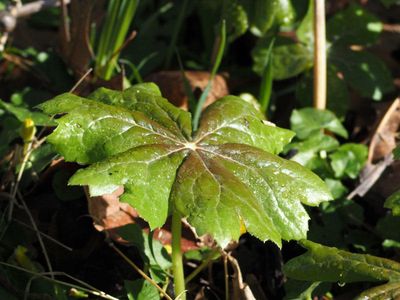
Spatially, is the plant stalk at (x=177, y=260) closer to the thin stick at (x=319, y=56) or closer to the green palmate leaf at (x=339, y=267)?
the green palmate leaf at (x=339, y=267)

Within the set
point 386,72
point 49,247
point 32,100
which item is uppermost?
point 386,72

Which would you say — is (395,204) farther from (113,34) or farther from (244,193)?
(113,34)

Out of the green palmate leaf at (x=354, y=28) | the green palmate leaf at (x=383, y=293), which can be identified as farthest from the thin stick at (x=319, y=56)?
the green palmate leaf at (x=383, y=293)

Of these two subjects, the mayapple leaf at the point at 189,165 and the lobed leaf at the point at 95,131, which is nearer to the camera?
the mayapple leaf at the point at 189,165

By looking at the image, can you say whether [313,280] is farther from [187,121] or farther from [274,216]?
[187,121]

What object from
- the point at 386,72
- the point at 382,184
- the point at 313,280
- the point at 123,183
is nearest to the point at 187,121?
the point at 123,183

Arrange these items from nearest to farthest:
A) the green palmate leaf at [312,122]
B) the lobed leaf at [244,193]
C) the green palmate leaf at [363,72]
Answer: the lobed leaf at [244,193] → the green palmate leaf at [312,122] → the green palmate leaf at [363,72]

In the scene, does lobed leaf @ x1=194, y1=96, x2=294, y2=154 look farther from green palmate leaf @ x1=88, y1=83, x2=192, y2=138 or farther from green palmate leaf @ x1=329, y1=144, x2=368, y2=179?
green palmate leaf @ x1=329, y1=144, x2=368, y2=179
